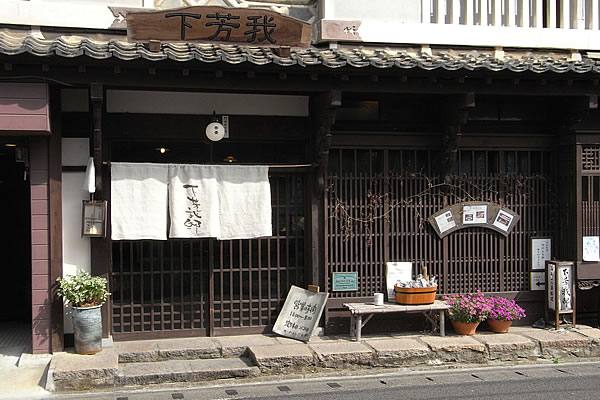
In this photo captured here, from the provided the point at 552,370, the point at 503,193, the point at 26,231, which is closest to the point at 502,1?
the point at 503,193

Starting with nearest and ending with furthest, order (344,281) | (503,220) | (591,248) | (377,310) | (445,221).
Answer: (377,310), (344,281), (445,221), (591,248), (503,220)

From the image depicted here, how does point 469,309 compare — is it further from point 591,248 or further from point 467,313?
point 591,248

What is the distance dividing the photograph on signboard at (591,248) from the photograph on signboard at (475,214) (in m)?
1.83

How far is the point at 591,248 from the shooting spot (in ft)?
37.5

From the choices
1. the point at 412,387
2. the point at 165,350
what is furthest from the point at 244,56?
the point at 412,387

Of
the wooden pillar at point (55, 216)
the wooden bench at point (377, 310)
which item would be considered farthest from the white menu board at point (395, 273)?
the wooden pillar at point (55, 216)

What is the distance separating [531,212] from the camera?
1173cm

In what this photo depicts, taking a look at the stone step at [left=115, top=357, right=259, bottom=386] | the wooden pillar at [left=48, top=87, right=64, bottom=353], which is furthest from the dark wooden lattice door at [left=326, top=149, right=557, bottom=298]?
the wooden pillar at [left=48, top=87, right=64, bottom=353]

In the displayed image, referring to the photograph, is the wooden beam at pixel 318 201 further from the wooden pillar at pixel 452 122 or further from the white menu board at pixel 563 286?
the white menu board at pixel 563 286

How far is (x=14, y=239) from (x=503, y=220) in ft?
32.0

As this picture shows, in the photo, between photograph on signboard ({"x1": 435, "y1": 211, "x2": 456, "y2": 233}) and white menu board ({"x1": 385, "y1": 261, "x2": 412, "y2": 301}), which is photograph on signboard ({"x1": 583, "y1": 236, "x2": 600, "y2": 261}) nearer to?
photograph on signboard ({"x1": 435, "y1": 211, "x2": 456, "y2": 233})

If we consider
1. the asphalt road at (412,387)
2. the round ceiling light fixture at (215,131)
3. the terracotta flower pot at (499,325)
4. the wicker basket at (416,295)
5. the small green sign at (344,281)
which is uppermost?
the round ceiling light fixture at (215,131)

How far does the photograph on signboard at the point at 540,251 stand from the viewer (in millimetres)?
11680

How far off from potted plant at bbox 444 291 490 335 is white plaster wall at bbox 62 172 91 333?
609 centimetres
